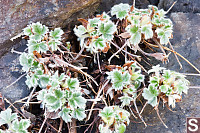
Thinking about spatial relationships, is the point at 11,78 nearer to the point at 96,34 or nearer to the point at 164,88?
the point at 96,34

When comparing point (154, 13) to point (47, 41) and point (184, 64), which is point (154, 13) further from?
point (47, 41)

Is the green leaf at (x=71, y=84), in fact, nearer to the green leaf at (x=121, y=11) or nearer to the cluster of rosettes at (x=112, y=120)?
the cluster of rosettes at (x=112, y=120)

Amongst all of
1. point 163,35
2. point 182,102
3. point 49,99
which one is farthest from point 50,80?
point 182,102

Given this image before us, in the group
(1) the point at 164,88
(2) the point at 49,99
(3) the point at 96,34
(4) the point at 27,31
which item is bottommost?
(1) the point at 164,88

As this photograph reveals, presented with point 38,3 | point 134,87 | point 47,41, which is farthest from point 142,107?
point 38,3

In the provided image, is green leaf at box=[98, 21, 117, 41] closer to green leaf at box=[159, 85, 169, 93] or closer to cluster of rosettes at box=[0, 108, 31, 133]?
green leaf at box=[159, 85, 169, 93]

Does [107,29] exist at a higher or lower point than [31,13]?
lower

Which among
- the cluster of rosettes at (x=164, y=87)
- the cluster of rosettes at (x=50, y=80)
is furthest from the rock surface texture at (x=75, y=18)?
the cluster of rosettes at (x=164, y=87)
